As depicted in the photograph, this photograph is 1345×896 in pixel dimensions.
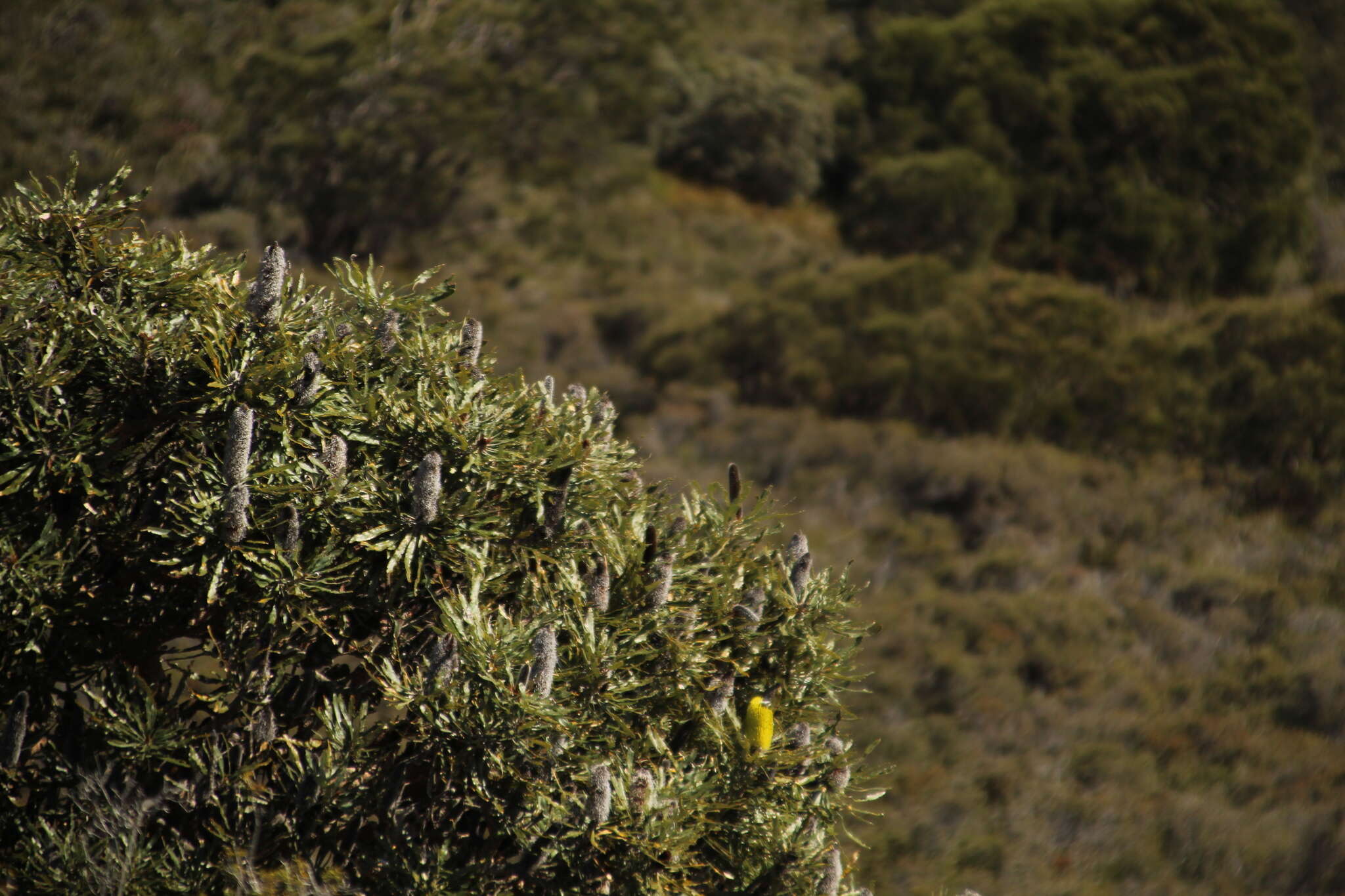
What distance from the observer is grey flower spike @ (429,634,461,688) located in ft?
10.8

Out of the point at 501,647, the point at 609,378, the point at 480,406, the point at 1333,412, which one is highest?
the point at 480,406

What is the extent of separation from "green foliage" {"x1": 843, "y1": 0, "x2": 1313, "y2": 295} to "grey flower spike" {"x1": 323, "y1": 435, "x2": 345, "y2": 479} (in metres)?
21.8

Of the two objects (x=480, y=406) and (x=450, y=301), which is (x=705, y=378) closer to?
(x=450, y=301)

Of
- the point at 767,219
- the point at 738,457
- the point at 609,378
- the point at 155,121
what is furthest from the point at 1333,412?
the point at 155,121

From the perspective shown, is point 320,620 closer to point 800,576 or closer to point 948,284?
point 800,576

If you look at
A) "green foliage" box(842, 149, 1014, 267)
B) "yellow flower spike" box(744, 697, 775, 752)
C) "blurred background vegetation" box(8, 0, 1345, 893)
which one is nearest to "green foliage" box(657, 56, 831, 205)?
"blurred background vegetation" box(8, 0, 1345, 893)

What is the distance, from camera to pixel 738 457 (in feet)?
53.9

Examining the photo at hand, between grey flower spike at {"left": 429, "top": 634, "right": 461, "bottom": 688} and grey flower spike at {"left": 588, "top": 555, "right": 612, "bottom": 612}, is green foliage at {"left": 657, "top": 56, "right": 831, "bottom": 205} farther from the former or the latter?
grey flower spike at {"left": 429, "top": 634, "right": 461, "bottom": 688}

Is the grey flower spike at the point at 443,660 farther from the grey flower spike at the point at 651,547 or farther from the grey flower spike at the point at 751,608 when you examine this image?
→ the grey flower spike at the point at 751,608

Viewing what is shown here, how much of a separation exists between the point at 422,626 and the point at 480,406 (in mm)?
780

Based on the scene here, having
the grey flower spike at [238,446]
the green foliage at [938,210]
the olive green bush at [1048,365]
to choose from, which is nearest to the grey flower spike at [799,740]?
the grey flower spike at [238,446]

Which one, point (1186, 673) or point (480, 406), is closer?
point (480, 406)

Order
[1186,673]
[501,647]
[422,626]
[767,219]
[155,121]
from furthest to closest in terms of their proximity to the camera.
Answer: [767,219], [155,121], [1186,673], [422,626], [501,647]

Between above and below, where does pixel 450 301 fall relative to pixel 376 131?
below
